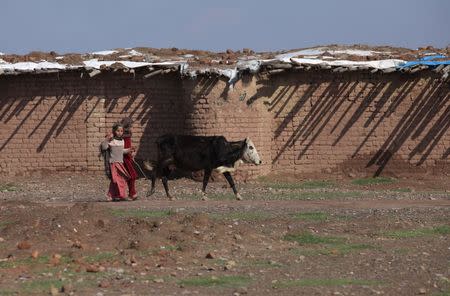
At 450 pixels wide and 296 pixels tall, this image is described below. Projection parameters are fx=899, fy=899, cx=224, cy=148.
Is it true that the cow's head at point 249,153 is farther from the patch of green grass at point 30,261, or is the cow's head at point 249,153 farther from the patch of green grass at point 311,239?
the patch of green grass at point 30,261

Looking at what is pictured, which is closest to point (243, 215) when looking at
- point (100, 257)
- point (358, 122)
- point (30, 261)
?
point (100, 257)

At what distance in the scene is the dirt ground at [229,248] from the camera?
315 inches

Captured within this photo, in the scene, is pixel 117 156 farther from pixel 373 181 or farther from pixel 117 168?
pixel 373 181

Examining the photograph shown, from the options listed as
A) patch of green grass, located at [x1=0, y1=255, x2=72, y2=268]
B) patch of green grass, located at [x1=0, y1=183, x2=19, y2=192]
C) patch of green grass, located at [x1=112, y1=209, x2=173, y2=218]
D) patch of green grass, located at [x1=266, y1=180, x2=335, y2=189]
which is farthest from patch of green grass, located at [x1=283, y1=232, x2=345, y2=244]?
patch of green grass, located at [x1=0, y1=183, x2=19, y2=192]

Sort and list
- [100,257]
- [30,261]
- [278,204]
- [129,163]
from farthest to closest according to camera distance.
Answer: [129,163] < [278,204] < [100,257] < [30,261]

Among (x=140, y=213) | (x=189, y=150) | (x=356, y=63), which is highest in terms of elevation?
(x=356, y=63)

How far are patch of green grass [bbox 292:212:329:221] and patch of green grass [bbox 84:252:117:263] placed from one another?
12.5 ft

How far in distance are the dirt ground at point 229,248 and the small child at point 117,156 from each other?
397mm

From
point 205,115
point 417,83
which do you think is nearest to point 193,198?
point 205,115

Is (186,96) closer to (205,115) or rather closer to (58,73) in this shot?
(205,115)

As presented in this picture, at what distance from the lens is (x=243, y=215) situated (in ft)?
41.3

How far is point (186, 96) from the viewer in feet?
64.8

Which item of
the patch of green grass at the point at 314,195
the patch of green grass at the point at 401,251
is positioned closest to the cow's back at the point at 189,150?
the patch of green grass at the point at 314,195

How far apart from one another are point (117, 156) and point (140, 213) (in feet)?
8.19
